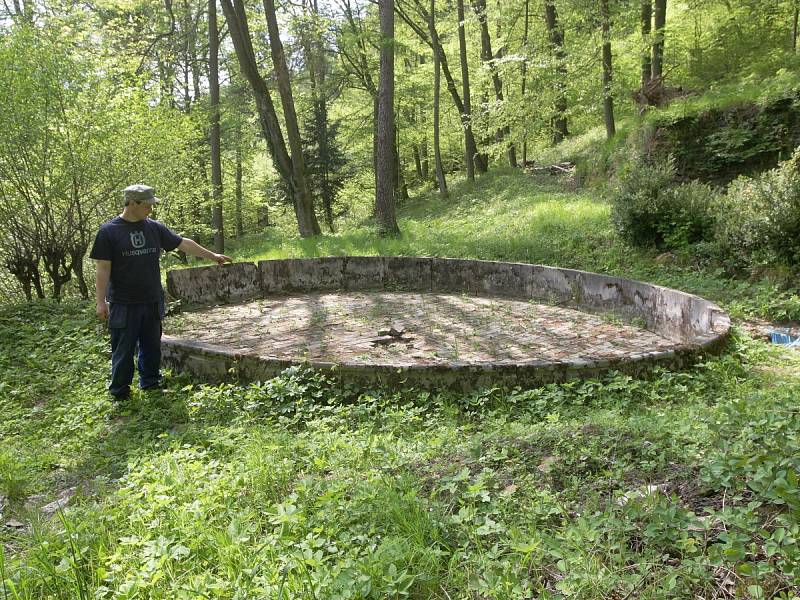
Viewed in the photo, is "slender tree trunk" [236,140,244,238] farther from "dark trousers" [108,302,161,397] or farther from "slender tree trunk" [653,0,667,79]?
"dark trousers" [108,302,161,397]

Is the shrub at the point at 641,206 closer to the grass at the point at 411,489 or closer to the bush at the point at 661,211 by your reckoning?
the bush at the point at 661,211

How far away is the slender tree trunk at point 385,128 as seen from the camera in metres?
14.6

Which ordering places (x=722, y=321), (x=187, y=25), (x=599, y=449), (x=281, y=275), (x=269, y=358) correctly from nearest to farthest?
(x=599, y=449) < (x=269, y=358) < (x=722, y=321) < (x=281, y=275) < (x=187, y=25)

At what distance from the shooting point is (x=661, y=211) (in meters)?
10.3

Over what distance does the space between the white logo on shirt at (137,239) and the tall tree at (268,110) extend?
1007cm

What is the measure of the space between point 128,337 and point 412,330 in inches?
143

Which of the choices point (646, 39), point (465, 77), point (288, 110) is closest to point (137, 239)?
point (288, 110)

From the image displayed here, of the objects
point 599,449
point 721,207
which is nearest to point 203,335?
point 599,449

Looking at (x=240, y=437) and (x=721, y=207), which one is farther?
(x=721, y=207)

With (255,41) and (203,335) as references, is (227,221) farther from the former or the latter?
(203,335)

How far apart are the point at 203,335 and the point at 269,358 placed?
260 centimetres

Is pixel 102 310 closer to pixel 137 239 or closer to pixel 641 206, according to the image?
pixel 137 239

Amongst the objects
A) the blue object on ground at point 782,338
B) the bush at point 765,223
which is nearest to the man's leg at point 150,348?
the blue object on ground at point 782,338

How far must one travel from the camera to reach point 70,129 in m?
9.41
